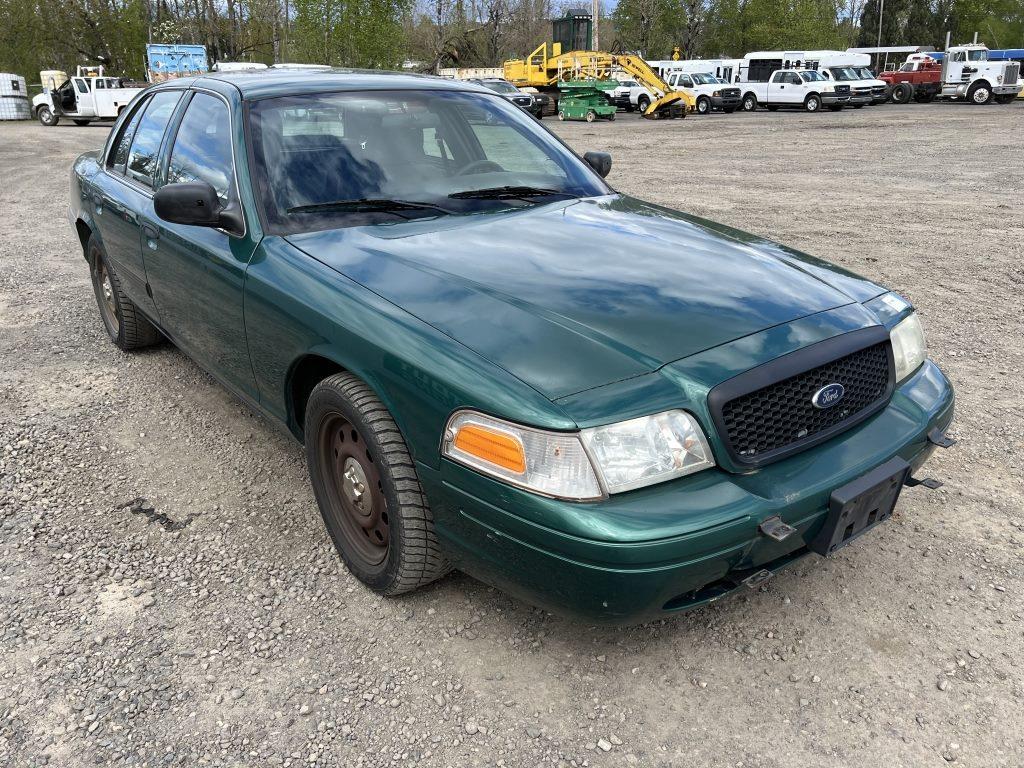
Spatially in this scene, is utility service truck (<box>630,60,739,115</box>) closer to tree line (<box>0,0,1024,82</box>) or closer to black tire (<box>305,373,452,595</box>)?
tree line (<box>0,0,1024,82</box>)

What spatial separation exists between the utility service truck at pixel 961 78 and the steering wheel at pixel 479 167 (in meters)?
40.0

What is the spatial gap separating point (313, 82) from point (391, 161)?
58cm

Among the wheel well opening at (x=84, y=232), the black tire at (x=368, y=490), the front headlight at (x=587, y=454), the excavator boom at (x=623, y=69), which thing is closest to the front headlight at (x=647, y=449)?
the front headlight at (x=587, y=454)

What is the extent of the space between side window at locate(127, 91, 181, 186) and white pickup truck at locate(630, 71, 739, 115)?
33.4m

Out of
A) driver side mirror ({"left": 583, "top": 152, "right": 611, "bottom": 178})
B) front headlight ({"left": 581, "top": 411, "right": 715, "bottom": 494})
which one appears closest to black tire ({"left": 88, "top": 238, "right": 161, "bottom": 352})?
driver side mirror ({"left": 583, "top": 152, "right": 611, "bottom": 178})

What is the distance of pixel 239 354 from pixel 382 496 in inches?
40.1

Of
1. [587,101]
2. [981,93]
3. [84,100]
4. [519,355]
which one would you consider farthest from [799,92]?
[519,355]

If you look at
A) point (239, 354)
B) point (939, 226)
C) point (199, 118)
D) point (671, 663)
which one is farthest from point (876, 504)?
point (939, 226)

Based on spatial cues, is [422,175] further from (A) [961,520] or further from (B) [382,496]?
(A) [961,520]

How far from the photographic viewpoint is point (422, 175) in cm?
333

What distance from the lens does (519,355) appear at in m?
2.18

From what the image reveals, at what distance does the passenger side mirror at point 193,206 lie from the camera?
9.73 feet

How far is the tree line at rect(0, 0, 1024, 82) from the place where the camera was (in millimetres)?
33500

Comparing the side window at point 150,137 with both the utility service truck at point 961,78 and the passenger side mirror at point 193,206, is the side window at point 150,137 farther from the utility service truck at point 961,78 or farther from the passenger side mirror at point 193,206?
the utility service truck at point 961,78
